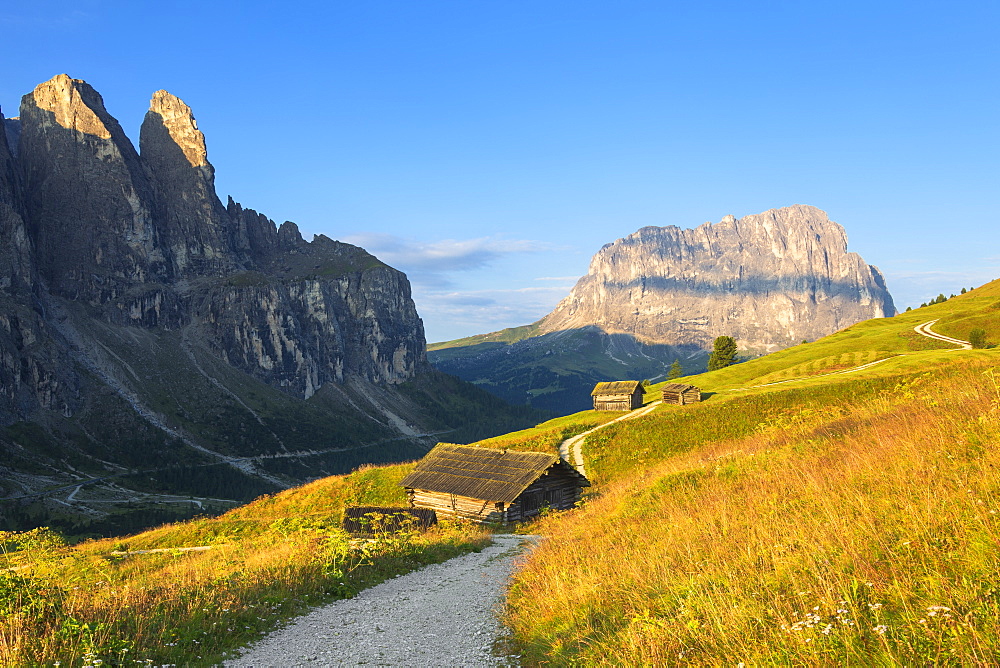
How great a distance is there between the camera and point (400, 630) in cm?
1195

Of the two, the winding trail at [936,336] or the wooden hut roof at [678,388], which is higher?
the winding trail at [936,336]

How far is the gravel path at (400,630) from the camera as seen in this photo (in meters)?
10.3

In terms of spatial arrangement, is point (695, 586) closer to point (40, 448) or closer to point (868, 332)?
point (868, 332)

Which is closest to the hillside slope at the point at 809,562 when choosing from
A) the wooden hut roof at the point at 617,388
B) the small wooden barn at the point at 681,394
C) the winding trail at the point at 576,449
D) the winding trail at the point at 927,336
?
the winding trail at the point at 576,449

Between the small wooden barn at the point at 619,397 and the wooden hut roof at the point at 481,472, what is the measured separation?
48.0 m

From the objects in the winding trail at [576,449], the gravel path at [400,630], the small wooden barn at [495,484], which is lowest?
the winding trail at [576,449]

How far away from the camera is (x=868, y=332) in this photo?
112m

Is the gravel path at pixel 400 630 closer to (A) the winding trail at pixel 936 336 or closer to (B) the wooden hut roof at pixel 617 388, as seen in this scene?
(B) the wooden hut roof at pixel 617 388

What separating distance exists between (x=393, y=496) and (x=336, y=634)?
A: 135ft

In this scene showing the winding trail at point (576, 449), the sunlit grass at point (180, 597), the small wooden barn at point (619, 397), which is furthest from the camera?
the small wooden barn at point (619, 397)

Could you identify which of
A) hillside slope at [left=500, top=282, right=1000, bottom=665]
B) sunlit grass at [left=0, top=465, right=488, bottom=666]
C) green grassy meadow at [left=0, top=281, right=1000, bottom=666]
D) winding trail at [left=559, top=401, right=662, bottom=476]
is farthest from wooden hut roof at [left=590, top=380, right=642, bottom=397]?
hillside slope at [left=500, top=282, right=1000, bottom=665]

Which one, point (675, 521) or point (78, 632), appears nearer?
point (78, 632)

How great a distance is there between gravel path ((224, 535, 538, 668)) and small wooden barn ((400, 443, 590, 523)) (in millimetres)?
19825

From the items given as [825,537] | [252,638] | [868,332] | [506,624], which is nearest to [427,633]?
[506,624]
